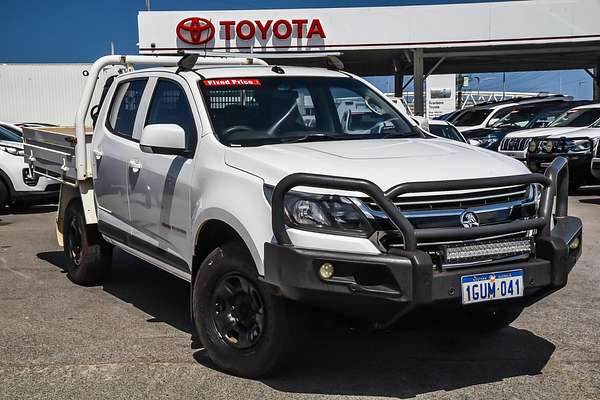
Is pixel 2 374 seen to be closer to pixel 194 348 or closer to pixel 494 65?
pixel 194 348

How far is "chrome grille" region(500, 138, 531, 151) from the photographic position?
1377 centimetres

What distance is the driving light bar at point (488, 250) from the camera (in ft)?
12.7

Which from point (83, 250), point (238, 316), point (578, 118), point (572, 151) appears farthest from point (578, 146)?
point (238, 316)

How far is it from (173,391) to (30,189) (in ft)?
28.1

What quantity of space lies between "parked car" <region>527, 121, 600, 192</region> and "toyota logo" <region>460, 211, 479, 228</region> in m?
9.36

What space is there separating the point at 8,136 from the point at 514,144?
353 inches

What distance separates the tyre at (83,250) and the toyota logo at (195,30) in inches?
625

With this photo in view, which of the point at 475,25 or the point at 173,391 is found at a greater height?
the point at 475,25

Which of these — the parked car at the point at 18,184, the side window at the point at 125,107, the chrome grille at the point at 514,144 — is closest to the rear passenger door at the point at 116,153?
the side window at the point at 125,107

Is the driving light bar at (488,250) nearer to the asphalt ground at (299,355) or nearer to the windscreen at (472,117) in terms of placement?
the asphalt ground at (299,355)

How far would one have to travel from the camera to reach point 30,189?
39.3ft

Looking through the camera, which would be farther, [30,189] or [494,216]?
[30,189]

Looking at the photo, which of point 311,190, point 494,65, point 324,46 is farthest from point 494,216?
point 494,65

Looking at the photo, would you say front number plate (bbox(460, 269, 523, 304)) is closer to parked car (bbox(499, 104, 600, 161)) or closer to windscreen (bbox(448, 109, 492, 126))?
parked car (bbox(499, 104, 600, 161))
